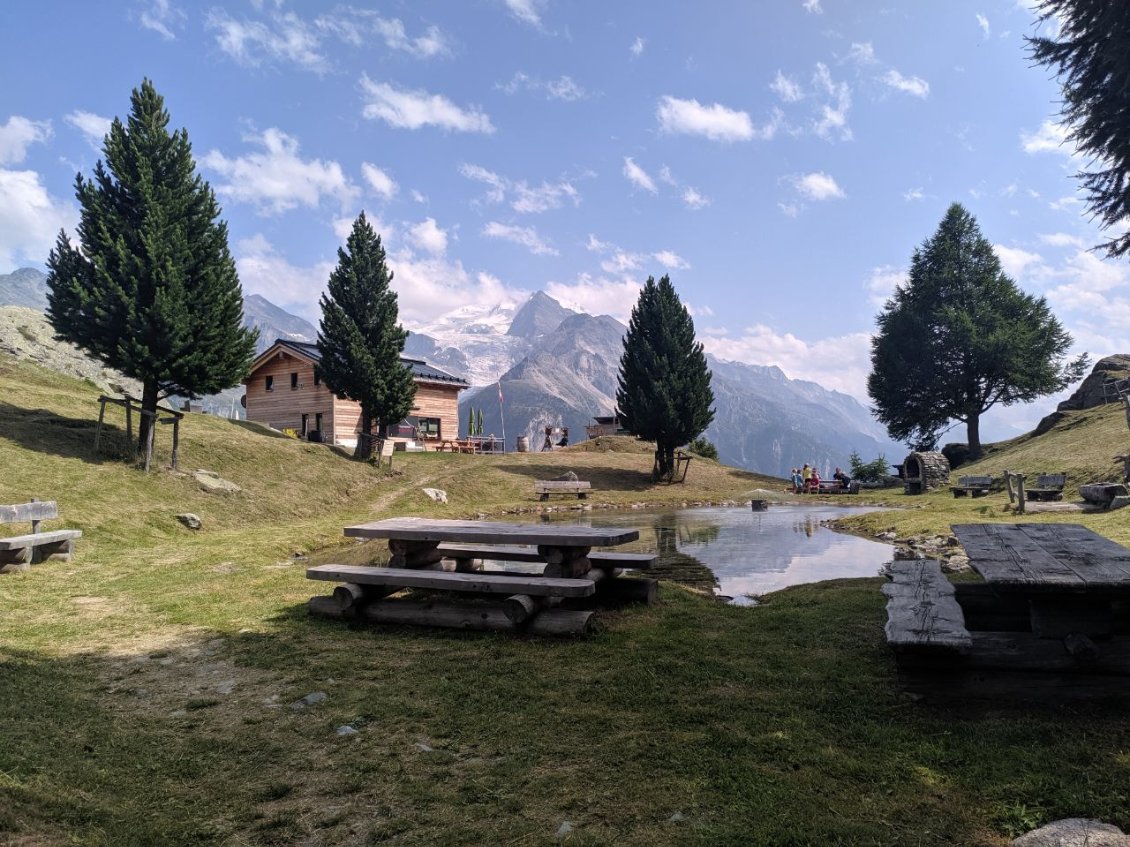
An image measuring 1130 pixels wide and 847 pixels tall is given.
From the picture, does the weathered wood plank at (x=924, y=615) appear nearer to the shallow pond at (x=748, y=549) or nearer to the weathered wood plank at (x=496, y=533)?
the weathered wood plank at (x=496, y=533)

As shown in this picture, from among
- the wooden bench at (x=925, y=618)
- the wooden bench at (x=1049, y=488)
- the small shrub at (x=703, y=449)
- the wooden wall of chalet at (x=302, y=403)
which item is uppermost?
the wooden wall of chalet at (x=302, y=403)

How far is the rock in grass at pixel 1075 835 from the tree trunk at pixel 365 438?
36.1 metres

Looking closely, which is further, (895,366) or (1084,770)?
(895,366)

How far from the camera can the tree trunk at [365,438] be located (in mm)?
36938

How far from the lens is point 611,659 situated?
22.2 ft

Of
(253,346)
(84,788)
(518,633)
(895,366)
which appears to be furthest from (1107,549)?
(895,366)

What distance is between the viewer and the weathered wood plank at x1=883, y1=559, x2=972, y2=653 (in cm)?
490

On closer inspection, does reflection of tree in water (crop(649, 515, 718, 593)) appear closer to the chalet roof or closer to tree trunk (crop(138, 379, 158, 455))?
tree trunk (crop(138, 379, 158, 455))

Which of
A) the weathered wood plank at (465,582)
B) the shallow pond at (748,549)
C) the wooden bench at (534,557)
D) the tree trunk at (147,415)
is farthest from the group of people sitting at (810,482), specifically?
→ the weathered wood plank at (465,582)

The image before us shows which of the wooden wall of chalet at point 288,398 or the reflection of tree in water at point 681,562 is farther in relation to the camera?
the wooden wall of chalet at point 288,398

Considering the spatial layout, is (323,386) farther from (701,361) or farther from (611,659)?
(611,659)

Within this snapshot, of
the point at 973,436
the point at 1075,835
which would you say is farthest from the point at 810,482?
the point at 1075,835

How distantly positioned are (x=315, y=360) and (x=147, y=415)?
21.9m

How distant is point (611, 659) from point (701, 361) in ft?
131
